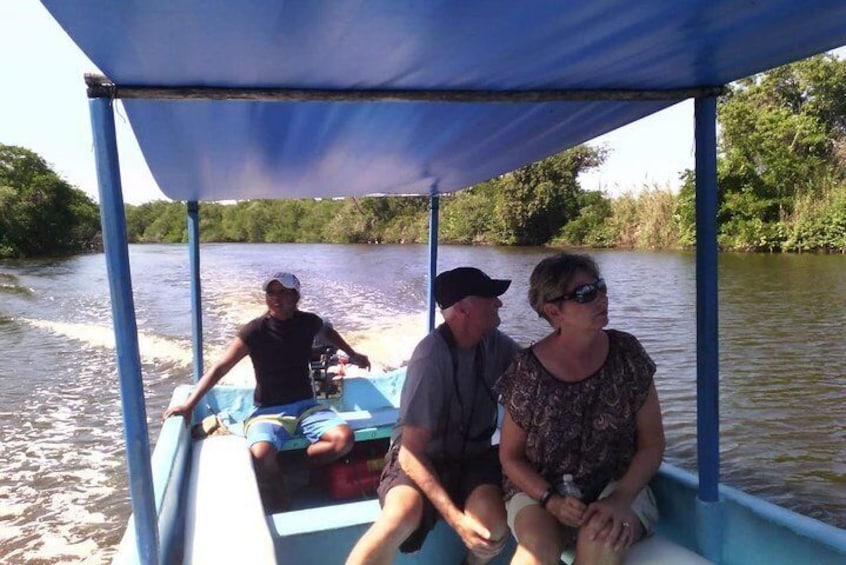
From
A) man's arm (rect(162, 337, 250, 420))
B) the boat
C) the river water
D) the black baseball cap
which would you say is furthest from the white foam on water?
the black baseball cap

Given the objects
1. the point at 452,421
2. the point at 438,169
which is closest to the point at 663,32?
the point at 452,421

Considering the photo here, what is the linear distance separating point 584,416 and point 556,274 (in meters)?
0.42

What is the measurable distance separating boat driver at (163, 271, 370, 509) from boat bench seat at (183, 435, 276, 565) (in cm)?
33

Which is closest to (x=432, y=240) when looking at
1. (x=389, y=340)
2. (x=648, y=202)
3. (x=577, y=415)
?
(x=577, y=415)

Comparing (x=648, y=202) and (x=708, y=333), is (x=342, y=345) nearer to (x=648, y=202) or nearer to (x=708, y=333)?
(x=708, y=333)

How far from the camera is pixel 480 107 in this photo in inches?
93.7

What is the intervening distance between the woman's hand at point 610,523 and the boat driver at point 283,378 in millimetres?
1583

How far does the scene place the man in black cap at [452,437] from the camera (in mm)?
2100

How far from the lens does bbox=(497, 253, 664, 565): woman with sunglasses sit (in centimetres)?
205

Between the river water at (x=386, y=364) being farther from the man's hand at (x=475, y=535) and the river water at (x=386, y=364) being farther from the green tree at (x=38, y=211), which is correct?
the green tree at (x=38, y=211)

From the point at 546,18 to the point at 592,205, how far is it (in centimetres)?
3577

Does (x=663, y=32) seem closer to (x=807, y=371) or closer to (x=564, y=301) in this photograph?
(x=564, y=301)

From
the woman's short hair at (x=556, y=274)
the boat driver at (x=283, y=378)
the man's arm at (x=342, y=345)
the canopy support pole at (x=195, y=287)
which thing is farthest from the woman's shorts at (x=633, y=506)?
the canopy support pole at (x=195, y=287)

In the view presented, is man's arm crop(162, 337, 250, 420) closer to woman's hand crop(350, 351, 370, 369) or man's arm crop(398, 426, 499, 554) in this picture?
woman's hand crop(350, 351, 370, 369)
